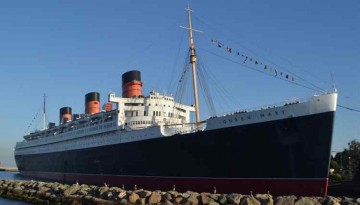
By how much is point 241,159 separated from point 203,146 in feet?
12.0

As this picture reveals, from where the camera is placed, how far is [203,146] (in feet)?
100

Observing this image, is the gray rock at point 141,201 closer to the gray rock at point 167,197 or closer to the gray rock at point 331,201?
the gray rock at point 167,197

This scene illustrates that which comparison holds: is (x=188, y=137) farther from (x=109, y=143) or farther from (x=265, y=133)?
(x=109, y=143)

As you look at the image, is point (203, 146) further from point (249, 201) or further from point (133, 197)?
point (249, 201)

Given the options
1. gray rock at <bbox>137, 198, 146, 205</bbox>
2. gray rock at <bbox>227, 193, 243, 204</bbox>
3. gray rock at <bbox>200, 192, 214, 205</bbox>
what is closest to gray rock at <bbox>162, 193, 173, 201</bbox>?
gray rock at <bbox>137, 198, 146, 205</bbox>

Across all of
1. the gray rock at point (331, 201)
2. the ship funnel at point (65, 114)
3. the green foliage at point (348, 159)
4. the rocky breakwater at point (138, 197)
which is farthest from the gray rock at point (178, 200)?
the ship funnel at point (65, 114)

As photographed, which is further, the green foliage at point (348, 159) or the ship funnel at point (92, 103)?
the green foliage at point (348, 159)

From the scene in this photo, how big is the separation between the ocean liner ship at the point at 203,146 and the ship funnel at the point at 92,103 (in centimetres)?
399

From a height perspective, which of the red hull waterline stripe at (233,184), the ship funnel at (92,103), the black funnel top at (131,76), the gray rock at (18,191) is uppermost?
the black funnel top at (131,76)

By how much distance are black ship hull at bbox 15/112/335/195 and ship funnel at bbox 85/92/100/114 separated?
15.7m

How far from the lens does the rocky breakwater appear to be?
21.3 metres

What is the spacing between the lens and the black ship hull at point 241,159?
2550 cm

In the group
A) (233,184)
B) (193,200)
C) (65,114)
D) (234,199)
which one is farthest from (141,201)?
(65,114)

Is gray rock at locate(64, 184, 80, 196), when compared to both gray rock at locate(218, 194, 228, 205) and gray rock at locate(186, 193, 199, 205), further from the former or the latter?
gray rock at locate(218, 194, 228, 205)
